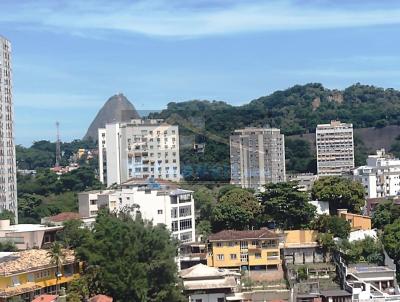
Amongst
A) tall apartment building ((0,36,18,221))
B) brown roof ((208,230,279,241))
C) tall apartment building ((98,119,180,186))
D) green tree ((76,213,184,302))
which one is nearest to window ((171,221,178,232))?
brown roof ((208,230,279,241))

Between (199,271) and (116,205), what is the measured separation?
15.7 feet

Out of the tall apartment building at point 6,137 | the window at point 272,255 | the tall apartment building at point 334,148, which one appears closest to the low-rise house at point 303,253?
the window at point 272,255

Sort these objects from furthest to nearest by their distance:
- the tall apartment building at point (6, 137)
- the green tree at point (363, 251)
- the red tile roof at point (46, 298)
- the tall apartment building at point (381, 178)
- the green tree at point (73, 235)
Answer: the tall apartment building at point (381, 178) → the tall apartment building at point (6, 137) → the green tree at point (363, 251) → the green tree at point (73, 235) → the red tile roof at point (46, 298)

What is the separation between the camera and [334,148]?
147ft

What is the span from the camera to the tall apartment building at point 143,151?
29.5 meters

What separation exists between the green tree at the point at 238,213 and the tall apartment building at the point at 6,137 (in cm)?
985

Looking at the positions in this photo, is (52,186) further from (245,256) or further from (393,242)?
(393,242)

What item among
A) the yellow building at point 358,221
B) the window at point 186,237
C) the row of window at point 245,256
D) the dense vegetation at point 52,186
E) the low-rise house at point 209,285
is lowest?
the low-rise house at point 209,285

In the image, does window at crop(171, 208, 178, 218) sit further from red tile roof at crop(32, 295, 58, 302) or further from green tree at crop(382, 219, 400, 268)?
red tile roof at crop(32, 295, 58, 302)

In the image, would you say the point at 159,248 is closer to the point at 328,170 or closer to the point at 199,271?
the point at 199,271

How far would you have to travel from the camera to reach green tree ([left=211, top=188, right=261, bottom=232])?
62.9 feet

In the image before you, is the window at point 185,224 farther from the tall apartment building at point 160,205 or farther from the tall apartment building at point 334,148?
the tall apartment building at point 334,148

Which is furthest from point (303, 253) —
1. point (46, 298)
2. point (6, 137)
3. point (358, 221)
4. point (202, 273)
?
point (6, 137)

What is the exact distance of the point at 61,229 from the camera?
1734 cm
